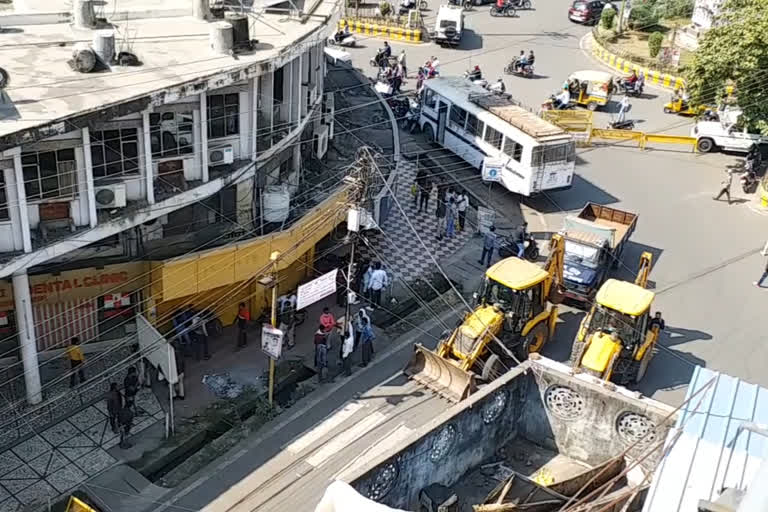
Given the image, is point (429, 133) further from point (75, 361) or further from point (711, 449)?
point (711, 449)

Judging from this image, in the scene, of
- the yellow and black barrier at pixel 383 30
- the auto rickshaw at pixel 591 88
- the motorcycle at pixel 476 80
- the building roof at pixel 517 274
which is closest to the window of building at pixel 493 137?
the motorcycle at pixel 476 80

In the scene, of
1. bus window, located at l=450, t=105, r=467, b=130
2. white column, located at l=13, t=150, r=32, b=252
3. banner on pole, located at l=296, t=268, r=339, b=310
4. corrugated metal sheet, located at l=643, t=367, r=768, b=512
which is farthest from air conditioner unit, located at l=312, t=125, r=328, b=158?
corrugated metal sheet, located at l=643, t=367, r=768, b=512

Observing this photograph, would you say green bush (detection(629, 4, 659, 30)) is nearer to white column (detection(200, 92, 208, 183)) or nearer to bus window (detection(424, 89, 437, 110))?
bus window (detection(424, 89, 437, 110))

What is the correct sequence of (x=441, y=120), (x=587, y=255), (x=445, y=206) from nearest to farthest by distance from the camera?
(x=587, y=255), (x=445, y=206), (x=441, y=120)

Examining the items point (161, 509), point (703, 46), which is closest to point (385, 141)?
point (703, 46)

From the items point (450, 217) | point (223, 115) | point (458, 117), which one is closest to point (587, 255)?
point (450, 217)
